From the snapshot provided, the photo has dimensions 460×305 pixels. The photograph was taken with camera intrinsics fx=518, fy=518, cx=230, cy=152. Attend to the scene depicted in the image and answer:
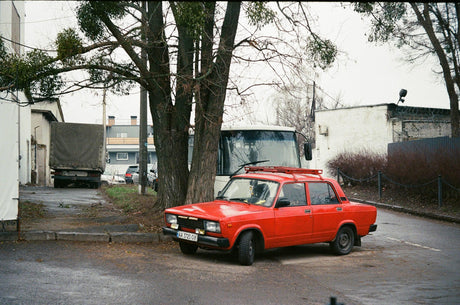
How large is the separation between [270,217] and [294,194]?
957mm

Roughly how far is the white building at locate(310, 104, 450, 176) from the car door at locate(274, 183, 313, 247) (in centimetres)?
2042

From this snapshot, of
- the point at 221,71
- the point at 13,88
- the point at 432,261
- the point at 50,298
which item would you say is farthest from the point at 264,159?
the point at 50,298

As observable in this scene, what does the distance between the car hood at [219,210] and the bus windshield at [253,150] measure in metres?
3.52

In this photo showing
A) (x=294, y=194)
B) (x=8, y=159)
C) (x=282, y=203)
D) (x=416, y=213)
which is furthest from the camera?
(x=416, y=213)

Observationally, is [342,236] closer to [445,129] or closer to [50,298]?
[50,298]

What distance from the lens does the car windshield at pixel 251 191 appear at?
930 centimetres

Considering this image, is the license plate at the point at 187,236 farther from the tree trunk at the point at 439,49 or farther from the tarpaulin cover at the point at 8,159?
the tree trunk at the point at 439,49

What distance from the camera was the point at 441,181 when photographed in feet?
59.0

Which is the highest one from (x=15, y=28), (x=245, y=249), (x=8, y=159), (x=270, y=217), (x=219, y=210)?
(x=15, y=28)

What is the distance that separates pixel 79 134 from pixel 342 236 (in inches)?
835

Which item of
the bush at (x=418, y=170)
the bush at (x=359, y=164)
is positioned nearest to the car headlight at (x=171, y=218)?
the bush at (x=418, y=170)

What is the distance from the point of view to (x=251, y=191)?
962cm

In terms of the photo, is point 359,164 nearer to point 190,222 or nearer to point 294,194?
point 294,194

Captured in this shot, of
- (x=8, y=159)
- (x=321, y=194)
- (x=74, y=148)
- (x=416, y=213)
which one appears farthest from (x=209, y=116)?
(x=74, y=148)
